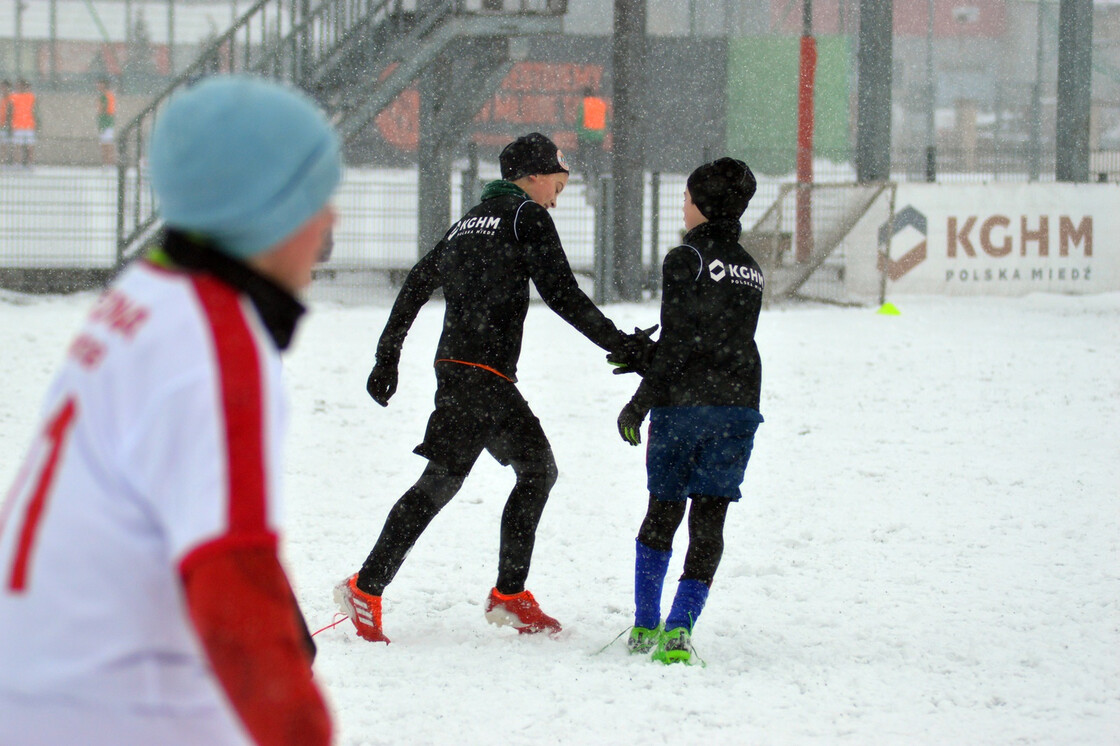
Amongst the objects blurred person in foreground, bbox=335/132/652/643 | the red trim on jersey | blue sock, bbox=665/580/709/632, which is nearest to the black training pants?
blurred person in foreground, bbox=335/132/652/643

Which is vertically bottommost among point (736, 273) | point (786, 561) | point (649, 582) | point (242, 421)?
point (786, 561)

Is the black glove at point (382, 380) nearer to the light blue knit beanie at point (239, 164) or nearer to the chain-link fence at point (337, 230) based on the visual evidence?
Answer: the light blue knit beanie at point (239, 164)

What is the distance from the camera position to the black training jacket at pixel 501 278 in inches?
162

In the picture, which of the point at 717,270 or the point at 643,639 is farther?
the point at 643,639

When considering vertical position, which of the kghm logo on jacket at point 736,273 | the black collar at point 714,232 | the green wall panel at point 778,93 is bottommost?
the kghm logo on jacket at point 736,273

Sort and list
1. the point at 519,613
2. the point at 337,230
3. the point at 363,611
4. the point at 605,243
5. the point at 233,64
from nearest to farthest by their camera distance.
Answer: the point at 363,611 → the point at 519,613 → the point at 337,230 → the point at 605,243 → the point at 233,64

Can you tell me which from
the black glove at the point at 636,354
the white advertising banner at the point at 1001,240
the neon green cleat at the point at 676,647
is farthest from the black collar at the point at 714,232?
the white advertising banner at the point at 1001,240

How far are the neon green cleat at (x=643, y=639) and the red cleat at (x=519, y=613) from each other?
14.0 inches

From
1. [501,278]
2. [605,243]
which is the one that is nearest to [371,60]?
[605,243]

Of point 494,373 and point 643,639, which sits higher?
point 494,373

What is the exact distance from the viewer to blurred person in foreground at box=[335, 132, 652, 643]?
410cm

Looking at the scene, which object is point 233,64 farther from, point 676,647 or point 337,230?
point 676,647

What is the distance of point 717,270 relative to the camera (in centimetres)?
386

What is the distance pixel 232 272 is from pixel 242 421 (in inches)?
8.1
